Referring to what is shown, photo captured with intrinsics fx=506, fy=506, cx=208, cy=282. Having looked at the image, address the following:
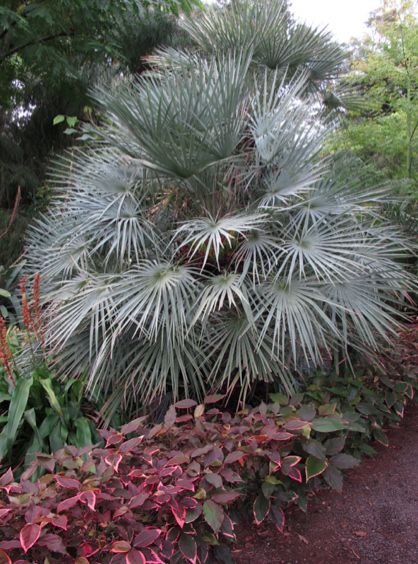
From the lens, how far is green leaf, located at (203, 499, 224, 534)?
1.84 metres

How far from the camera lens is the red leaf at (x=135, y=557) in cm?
163

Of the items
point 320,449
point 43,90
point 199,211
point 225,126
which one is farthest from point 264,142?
point 43,90

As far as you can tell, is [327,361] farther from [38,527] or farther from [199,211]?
[38,527]

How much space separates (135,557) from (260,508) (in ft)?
2.58

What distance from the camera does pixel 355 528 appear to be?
2.38 metres

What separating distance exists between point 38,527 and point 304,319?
1647mm

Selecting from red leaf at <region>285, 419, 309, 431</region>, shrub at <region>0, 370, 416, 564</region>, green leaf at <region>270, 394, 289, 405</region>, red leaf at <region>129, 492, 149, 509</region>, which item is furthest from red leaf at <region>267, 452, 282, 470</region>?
red leaf at <region>129, 492, 149, 509</region>

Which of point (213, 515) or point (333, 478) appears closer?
point (213, 515)

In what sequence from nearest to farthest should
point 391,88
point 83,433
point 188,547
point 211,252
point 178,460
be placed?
point 188,547
point 178,460
point 83,433
point 211,252
point 391,88

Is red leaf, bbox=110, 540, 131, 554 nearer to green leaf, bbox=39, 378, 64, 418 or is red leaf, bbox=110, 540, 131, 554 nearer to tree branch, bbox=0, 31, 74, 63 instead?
green leaf, bbox=39, 378, 64, 418

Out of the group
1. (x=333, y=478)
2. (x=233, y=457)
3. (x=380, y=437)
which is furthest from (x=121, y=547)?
(x=380, y=437)

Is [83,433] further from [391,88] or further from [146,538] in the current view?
[391,88]

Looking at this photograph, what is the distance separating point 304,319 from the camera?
2725mm

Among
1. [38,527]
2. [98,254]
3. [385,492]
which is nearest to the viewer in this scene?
[38,527]
